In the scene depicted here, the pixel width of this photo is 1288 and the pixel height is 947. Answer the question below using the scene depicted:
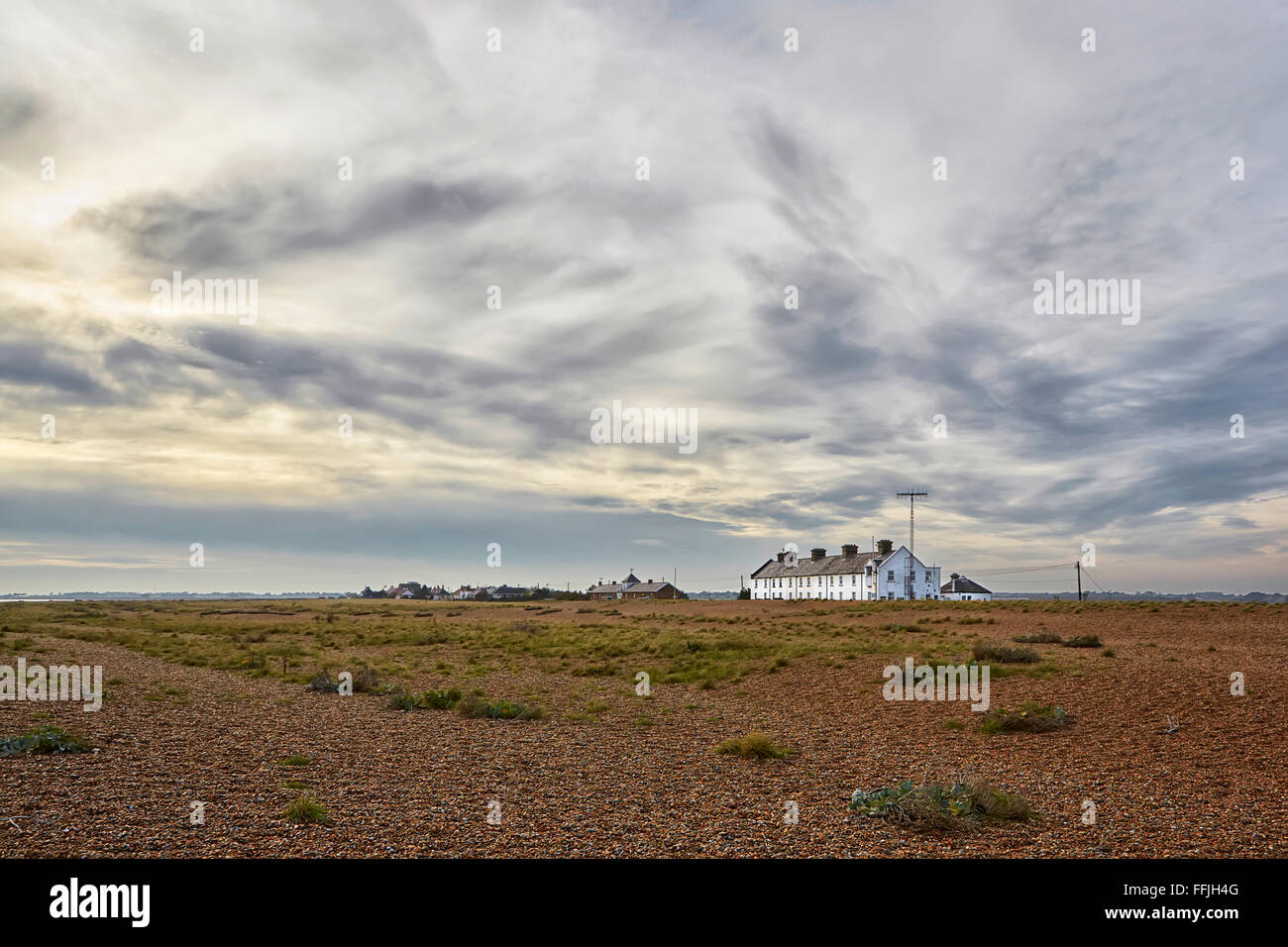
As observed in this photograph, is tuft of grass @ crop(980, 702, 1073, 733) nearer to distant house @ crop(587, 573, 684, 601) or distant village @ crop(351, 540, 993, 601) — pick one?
distant village @ crop(351, 540, 993, 601)

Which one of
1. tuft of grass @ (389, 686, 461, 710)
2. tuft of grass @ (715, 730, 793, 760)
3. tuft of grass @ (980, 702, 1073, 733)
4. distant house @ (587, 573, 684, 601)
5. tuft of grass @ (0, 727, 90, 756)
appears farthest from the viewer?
distant house @ (587, 573, 684, 601)

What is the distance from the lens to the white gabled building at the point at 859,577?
327 feet

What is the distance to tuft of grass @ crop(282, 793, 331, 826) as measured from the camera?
8.93 metres

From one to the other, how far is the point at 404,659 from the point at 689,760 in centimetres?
2313

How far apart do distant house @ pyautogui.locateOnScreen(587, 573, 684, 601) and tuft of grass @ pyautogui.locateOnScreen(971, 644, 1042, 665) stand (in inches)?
4420

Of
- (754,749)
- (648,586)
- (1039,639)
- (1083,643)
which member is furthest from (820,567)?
(754,749)

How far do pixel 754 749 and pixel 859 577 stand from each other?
94.0 m

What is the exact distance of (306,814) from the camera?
9.02m

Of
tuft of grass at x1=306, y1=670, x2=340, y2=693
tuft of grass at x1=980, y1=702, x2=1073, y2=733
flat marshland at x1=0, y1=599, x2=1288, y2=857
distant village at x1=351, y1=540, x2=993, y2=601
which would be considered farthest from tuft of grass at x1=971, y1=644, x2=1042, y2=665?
distant village at x1=351, y1=540, x2=993, y2=601

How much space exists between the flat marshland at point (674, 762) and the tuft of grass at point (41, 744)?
90 mm

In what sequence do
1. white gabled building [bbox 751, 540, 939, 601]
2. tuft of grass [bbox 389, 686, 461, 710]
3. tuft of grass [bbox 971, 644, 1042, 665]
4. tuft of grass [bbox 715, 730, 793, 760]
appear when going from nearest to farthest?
tuft of grass [bbox 715, 730, 793, 760]
tuft of grass [bbox 389, 686, 461, 710]
tuft of grass [bbox 971, 644, 1042, 665]
white gabled building [bbox 751, 540, 939, 601]

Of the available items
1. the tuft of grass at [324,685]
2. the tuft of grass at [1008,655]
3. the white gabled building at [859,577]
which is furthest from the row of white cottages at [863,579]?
the tuft of grass at [324,685]
